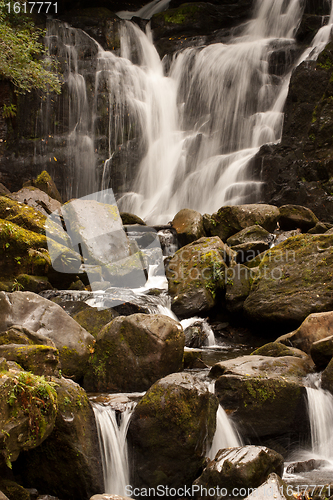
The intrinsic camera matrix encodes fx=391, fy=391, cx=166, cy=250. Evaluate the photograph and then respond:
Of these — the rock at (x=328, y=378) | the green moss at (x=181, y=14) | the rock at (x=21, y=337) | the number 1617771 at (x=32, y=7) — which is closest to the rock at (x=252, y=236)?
the rock at (x=328, y=378)

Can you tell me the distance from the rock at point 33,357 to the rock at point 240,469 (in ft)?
5.55

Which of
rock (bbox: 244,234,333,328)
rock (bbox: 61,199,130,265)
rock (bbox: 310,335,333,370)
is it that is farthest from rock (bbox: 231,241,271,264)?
rock (bbox: 310,335,333,370)

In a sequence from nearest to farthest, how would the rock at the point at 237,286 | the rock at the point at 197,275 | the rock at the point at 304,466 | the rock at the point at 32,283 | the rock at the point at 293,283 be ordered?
the rock at the point at 304,466, the rock at the point at 293,283, the rock at the point at 32,283, the rock at the point at 237,286, the rock at the point at 197,275

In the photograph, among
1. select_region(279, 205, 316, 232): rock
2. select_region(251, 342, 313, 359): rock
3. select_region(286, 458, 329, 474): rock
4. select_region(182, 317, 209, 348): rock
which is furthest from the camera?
select_region(279, 205, 316, 232): rock

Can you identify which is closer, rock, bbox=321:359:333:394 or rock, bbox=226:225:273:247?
rock, bbox=321:359:333:394

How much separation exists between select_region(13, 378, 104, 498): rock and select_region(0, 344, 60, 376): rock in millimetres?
291

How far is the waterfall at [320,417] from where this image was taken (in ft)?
14.7

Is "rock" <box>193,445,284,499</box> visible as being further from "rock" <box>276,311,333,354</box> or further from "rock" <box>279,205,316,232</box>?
"rock" <box>279,205,316,232</box>

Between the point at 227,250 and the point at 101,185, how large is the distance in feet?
33.9

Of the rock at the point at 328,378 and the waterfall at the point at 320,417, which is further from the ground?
the rock at the point at 328,378

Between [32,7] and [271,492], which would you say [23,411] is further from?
[32,7]

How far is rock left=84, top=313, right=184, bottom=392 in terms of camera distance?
467cm

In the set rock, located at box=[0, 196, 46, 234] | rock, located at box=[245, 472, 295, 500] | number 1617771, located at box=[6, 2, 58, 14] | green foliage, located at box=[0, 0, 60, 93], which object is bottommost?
rock, located at box=[245, 472, 295, 500]

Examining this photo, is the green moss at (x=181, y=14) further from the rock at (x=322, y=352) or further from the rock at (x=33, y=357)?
the rock at (x=33, y=357)
